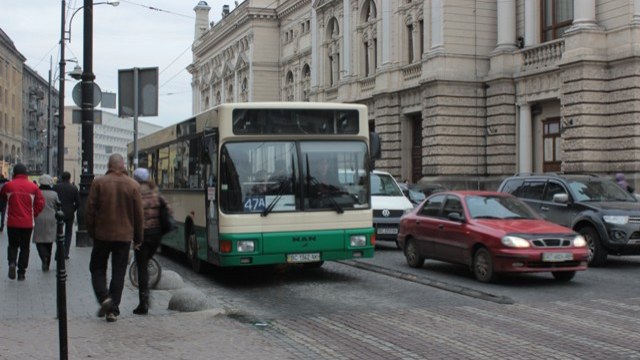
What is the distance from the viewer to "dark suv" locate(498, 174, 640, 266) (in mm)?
14547

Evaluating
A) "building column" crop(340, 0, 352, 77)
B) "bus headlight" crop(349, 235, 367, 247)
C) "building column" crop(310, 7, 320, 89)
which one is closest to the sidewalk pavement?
"bus headlight" crop(349, 235, 367, 247)

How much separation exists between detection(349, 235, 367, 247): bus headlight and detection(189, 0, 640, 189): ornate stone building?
18321mm

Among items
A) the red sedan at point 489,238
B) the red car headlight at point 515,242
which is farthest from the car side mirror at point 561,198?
the red car headlight at point 515,242

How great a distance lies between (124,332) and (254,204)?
3.96 metres

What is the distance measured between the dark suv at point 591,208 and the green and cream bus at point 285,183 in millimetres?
5171

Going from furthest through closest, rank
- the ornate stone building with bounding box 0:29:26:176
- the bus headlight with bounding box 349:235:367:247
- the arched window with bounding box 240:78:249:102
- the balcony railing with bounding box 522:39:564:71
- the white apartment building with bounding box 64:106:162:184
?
the white apartment building with bounding box 64:106:162:184, the ornate stone building with bounding box 0:29:26:176, the arched window with bounding box 240:78:249:102, the balcony railing with bounding box 522:39:564:71, the bus headlight with bounding box 349:235:367:247

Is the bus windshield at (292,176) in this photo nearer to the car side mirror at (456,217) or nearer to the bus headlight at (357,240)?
the bus headlight at (357,240)

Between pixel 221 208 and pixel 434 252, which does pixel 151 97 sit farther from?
pixel 434 252

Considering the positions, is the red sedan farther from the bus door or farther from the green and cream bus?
the bus door

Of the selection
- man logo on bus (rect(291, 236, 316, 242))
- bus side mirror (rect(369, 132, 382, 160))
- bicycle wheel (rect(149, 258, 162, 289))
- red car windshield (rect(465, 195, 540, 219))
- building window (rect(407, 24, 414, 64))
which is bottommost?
bicycle wheel (rect(149, 258, 162, 289))

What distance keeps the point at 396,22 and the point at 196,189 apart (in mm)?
29700

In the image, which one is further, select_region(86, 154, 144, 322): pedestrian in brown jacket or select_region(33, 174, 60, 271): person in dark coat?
select_region(33, 174, 60, 271): person in dark coat

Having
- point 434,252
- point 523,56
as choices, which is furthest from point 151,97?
point 523,56

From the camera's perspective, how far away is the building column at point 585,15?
28.6 metres
